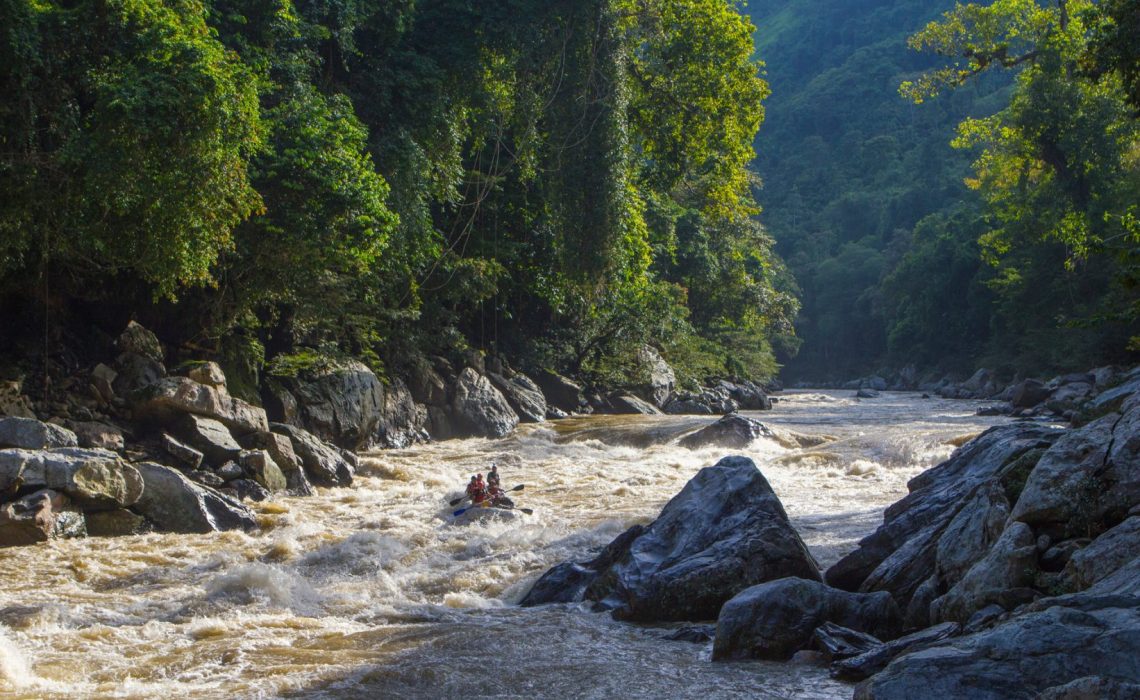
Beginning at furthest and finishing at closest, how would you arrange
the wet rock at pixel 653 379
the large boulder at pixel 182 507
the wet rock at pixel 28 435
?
the wet rock at pixel 653 379
the wet rock at pixel 28 435
the large boulder at pixel 182 507

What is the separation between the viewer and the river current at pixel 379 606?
18.3 ft

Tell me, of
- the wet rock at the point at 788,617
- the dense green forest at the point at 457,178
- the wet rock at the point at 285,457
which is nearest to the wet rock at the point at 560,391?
the dense green forest at the point at 457,178

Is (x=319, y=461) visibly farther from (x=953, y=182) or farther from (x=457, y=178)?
(x=953, y=182)

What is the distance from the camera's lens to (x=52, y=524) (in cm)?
923

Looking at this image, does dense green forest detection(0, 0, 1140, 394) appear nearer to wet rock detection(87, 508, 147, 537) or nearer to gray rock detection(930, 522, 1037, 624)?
gray rock detection(930, 522, 1037, 624)

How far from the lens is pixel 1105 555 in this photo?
522 cm

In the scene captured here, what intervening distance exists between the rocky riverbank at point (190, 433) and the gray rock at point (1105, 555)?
7807 mm

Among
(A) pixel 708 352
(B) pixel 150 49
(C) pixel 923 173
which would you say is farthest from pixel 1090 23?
(C) pixel 923 173

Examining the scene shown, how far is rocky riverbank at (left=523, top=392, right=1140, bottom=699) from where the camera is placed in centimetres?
434

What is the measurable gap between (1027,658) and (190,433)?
1023 cm

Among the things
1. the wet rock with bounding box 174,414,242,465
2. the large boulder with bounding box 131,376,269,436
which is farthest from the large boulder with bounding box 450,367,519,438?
the wet rock with bounding box 174,414,242,465

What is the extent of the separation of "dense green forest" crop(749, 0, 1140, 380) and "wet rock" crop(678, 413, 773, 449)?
624 cm

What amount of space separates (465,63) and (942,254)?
3598cm

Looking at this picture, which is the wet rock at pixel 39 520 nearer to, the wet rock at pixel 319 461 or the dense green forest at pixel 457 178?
the dense green forest at pixel 457 178
